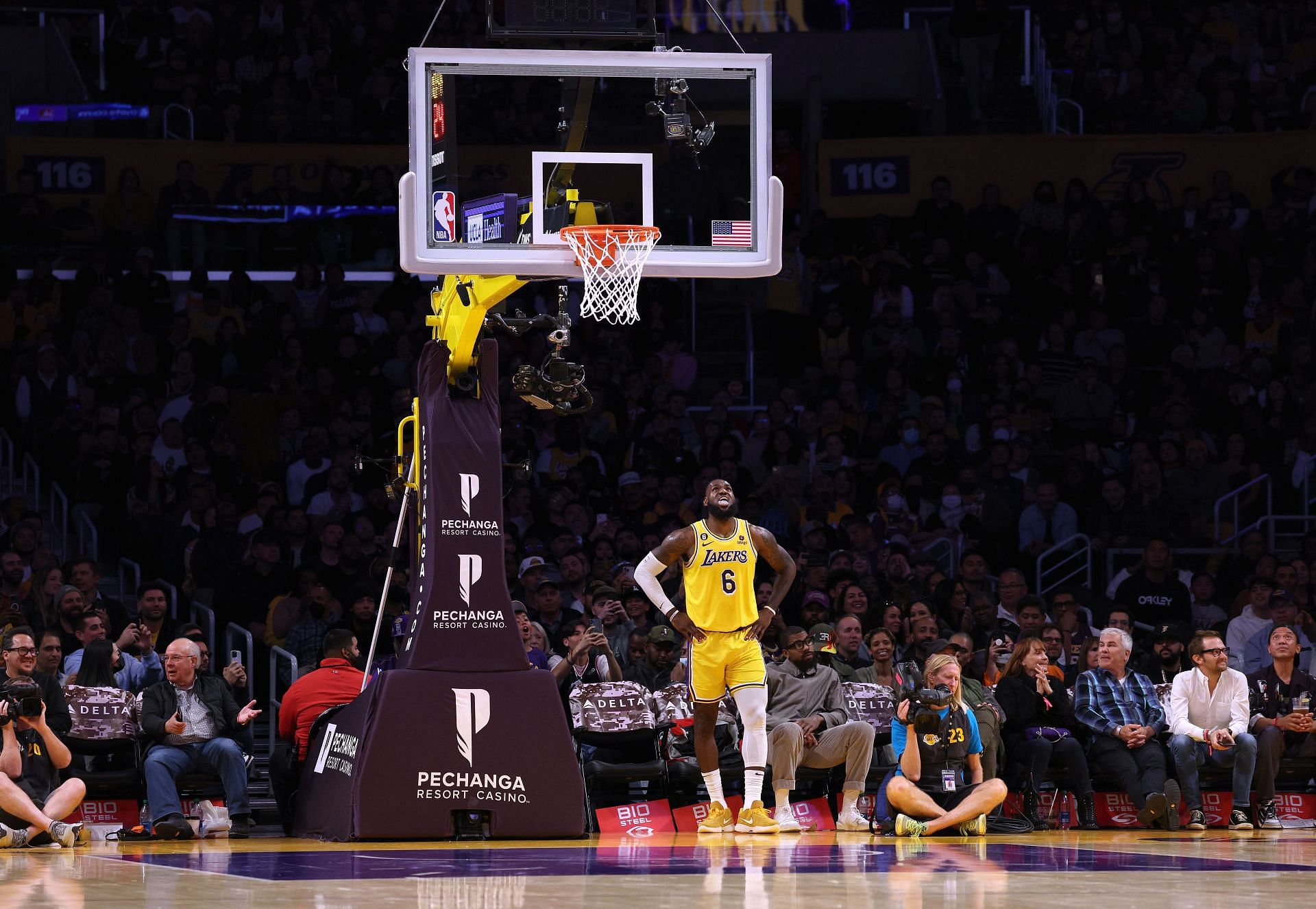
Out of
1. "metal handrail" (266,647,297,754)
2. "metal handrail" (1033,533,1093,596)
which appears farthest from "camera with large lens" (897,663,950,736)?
"metal handrail" (1033,533,1093,596)

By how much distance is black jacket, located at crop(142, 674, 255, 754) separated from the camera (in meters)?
13.8

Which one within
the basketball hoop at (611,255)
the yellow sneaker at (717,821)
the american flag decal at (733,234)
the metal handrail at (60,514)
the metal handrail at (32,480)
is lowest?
the yellow sneaker at (717,821)

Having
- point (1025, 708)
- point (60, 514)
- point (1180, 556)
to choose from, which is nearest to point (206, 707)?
point (1025, 708)

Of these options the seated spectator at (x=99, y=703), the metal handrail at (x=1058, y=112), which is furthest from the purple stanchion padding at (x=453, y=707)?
the metal handrail at (x=1058, y=112)

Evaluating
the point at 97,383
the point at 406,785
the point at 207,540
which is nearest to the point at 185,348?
the point at 97,383

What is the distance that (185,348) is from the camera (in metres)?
20.5

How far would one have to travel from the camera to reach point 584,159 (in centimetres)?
1229

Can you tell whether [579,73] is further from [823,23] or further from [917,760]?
[823,23]

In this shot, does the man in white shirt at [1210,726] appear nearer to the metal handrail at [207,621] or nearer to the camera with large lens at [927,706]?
the camera with large lens at [927,706]

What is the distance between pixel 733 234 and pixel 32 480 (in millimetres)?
10381

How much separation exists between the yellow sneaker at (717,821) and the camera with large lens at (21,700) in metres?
4.45

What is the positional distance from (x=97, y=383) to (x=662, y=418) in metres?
5.67

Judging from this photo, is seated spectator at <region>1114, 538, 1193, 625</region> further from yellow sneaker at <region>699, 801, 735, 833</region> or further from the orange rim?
the orange rim

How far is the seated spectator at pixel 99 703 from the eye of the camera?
13820mm
